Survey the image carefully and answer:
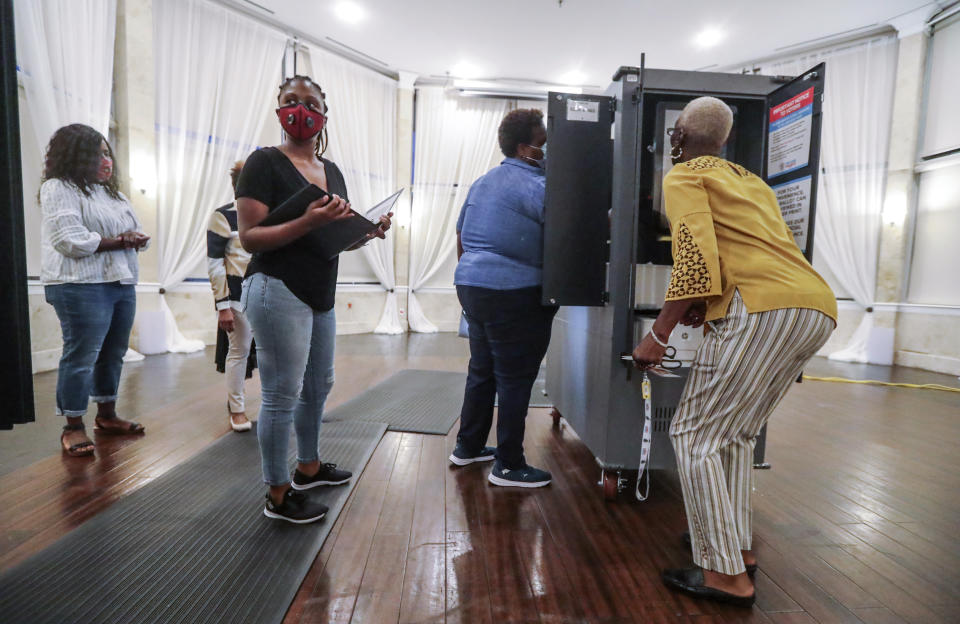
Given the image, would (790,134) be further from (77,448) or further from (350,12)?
(350,12)

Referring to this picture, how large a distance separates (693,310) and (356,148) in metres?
6.65

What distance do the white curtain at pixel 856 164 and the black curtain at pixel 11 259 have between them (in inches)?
291

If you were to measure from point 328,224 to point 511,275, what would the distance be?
797 millimetres

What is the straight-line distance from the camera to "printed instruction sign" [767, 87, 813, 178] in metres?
1.61

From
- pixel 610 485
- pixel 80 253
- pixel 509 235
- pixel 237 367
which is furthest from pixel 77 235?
pixel 610 485

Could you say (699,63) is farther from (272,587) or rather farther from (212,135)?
(272,587)

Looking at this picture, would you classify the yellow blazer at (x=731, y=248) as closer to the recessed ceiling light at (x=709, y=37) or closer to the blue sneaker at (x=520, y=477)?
the blue sneaker at (x=520, y=477)

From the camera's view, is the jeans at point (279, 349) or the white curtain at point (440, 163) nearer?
the jeans at point (279, 349)

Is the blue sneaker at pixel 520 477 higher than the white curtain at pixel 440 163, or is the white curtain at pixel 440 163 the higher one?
the white curtain at pixel 440 163

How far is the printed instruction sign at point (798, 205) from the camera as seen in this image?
1.65 metres

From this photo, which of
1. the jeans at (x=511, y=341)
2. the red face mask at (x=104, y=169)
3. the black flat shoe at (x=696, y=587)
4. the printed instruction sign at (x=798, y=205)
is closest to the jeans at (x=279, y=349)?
the jeans at (x=511, y=341)

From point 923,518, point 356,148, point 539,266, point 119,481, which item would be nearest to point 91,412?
point 119,481

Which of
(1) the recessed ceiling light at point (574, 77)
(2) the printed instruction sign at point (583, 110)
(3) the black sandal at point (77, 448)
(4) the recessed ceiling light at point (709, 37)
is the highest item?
(1) the recessed ceiling light at point (574, 77)

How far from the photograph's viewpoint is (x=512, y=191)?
199 centimetres
